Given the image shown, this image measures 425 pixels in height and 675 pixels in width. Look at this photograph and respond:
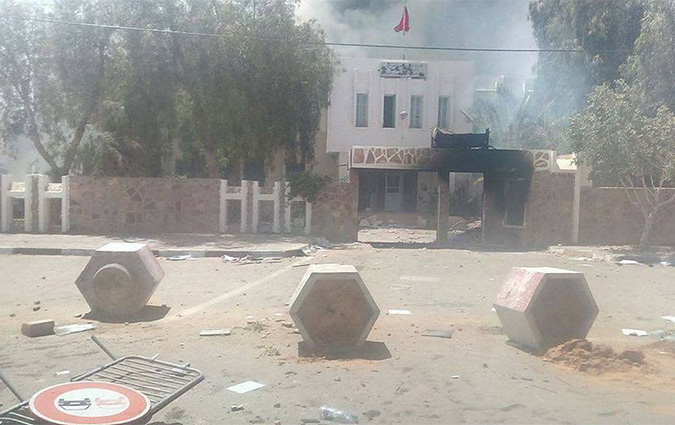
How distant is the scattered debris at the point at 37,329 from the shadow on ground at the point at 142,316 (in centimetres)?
95

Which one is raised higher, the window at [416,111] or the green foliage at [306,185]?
the window at [416,111]

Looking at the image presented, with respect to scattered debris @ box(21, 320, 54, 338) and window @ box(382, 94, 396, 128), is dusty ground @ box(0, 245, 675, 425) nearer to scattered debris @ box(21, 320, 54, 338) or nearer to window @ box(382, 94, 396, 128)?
scattered debris @ box(21, 320, 54, 338)

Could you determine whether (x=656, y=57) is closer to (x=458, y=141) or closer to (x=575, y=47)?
(x=458, y=141)

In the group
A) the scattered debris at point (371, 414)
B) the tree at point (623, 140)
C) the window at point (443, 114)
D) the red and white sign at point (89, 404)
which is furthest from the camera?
the window at point (443, 114)

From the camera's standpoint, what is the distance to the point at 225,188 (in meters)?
22.3

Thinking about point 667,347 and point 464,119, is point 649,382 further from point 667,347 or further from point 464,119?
point 464,119

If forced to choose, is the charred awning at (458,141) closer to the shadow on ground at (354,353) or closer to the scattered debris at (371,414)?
the shadow on ground at (354,353)

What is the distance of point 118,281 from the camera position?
9172 millimetres

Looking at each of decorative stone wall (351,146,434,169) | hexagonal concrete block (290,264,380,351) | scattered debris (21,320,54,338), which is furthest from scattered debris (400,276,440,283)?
decorative stone wall (351,146,434,169)

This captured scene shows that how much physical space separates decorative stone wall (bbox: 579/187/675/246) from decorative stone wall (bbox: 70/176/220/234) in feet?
38.2

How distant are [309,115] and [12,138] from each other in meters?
11.9

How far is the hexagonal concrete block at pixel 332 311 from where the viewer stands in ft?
23.9

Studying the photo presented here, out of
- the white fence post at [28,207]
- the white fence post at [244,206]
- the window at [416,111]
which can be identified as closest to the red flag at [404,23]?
the window at [416,111]

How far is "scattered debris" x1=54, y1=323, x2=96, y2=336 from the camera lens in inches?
328
